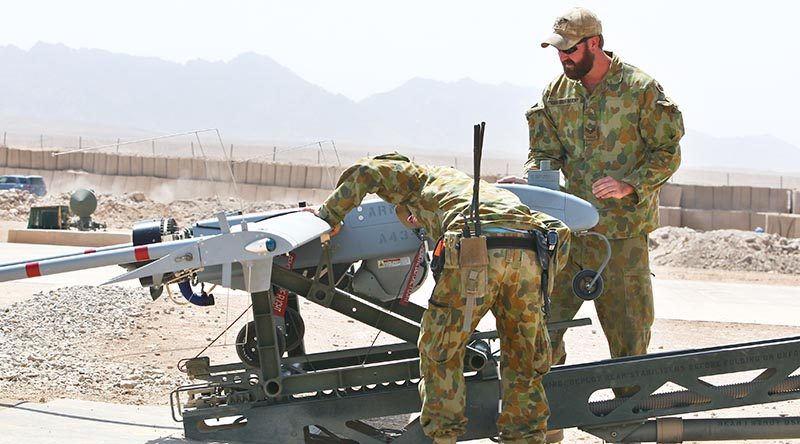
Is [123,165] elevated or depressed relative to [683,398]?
elevated

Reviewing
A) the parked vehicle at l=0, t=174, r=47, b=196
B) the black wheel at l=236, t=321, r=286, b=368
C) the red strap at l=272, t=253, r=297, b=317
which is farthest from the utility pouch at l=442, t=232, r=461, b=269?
the parked vehicle at l=0, t=174, r=47, b=196

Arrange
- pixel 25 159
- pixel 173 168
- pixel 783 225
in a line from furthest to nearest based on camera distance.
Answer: pixel 25 159, pixel 173 168, pixel 783 225

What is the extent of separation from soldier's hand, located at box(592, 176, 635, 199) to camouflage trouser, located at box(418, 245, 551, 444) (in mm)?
945

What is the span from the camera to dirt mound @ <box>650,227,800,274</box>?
76.5 feet

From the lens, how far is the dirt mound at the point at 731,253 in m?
23.3

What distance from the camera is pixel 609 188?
6.00 metres

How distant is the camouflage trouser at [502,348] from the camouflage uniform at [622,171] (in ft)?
3.47

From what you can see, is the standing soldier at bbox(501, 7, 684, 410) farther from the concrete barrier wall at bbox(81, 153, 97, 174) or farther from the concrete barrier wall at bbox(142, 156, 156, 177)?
the concrete barrier wall at bbox(81, 153, 97, 174)

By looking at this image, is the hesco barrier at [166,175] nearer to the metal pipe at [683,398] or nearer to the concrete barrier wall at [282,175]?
the concrete barrier wall at [282,175]

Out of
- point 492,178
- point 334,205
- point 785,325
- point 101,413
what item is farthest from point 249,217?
point 492,178

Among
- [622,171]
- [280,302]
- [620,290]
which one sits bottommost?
[280,302]

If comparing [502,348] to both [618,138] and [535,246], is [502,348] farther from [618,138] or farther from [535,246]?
[618,138]

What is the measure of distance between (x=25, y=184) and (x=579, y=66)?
Result: 37728 mm

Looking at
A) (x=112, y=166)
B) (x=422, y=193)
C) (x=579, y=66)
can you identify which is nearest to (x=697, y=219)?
(x=112, y=166)
